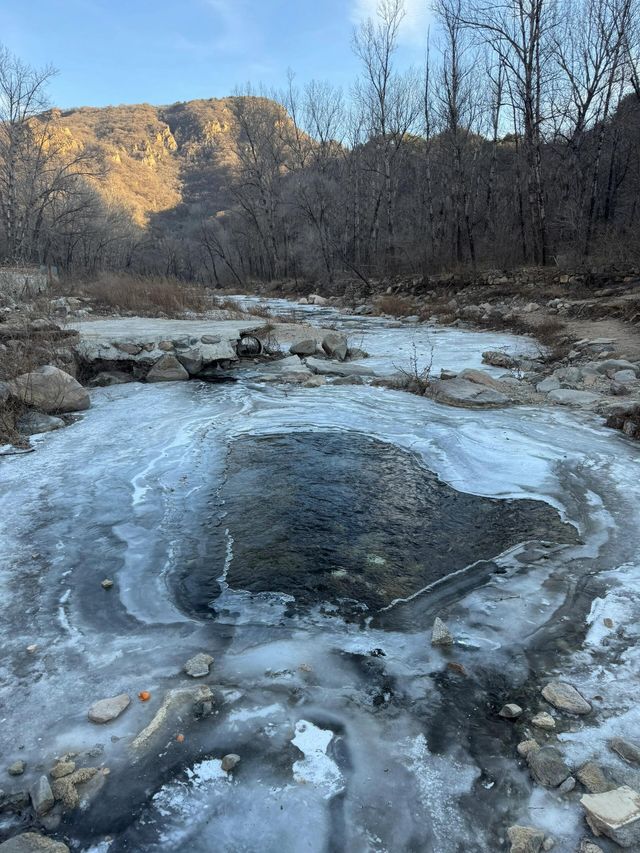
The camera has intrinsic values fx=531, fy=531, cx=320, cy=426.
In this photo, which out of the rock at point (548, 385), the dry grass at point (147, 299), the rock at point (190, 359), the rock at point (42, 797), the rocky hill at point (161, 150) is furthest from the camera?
the rocky hill at point (161, 150)

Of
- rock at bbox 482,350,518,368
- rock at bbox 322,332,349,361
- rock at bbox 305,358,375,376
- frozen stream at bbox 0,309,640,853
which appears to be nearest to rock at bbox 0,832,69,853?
frozen stream at bbox 0,309,640,853

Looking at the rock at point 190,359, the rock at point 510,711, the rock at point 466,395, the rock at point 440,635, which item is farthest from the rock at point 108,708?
the rock at point 190,359

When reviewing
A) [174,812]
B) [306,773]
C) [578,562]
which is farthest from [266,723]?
[578,562]

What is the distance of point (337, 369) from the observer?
9.34m

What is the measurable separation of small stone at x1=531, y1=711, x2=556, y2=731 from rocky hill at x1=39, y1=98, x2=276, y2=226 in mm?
101250

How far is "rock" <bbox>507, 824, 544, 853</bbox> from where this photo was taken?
5.25ft

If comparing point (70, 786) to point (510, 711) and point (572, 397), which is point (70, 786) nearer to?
point (510, 711)

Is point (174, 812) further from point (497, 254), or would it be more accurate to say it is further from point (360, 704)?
point (497, 254)

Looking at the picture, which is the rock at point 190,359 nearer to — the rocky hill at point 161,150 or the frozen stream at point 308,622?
the frozen stream at point 308,622

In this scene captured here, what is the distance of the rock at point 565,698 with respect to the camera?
216 cm

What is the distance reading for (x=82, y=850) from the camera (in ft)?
5.49

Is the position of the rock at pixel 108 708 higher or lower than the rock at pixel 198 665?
higher

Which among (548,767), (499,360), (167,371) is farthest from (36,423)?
(499,360)

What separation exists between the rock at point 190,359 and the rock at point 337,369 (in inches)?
77.2
